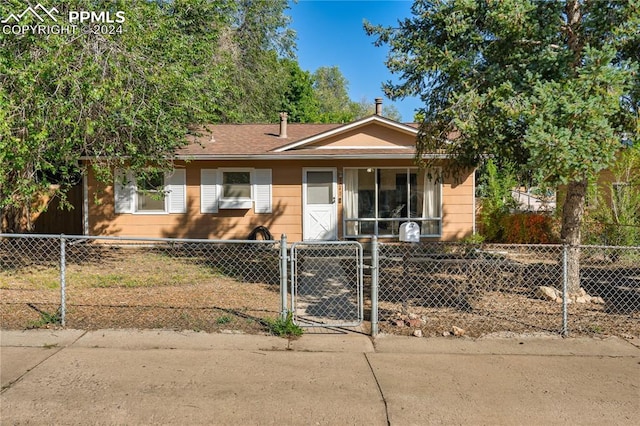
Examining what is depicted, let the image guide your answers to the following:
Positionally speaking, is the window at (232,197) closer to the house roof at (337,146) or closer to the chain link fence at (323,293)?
the house roof at (337,146)

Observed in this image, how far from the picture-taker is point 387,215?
12.7 metres

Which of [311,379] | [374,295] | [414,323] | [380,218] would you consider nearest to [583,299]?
[414,323]

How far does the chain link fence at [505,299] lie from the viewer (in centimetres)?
546

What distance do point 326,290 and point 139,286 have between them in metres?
3.12

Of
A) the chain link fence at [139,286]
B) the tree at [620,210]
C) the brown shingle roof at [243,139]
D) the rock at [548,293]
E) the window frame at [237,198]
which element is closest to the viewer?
the chain link fence at [139,286]

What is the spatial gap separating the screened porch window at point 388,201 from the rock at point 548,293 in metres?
5.51

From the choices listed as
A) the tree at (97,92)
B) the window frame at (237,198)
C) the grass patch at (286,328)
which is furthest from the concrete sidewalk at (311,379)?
the window frame at (237,198)

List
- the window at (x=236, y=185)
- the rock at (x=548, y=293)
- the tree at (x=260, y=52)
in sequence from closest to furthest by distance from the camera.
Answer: the rock at (x=548, y=293)
the window at (x=236, y=185)
the tree at (x=260, y=52)

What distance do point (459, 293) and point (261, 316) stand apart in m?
3.12

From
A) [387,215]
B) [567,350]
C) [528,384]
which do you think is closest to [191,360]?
[528,384]

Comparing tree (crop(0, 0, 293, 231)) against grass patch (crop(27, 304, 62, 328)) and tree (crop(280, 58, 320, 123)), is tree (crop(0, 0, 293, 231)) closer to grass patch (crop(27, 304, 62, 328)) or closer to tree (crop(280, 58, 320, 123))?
grass patch (crop(27, 304, 62, 328))

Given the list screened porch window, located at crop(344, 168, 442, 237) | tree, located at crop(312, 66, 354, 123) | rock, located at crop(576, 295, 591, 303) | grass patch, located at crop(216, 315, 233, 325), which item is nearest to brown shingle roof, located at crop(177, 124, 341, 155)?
screened porch window, located at crop(344, 168, 442, 237)

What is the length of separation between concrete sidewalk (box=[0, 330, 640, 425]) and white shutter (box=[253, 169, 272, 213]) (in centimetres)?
733

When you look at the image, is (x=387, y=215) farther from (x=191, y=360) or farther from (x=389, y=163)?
(x=191, y=360)
